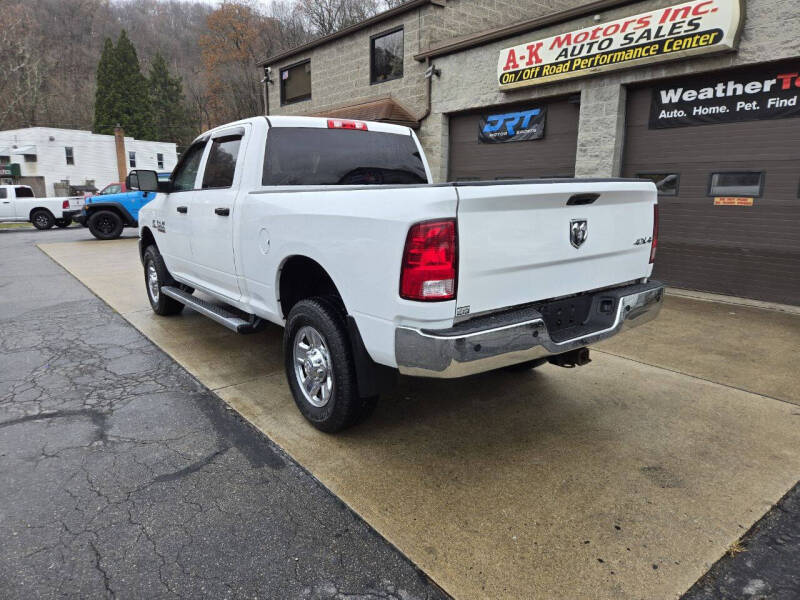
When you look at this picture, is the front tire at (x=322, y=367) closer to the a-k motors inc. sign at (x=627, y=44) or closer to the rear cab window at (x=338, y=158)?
the rear cab window at (x=338, y=158)

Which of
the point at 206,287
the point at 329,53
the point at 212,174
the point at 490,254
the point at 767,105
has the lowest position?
the point at 206,287

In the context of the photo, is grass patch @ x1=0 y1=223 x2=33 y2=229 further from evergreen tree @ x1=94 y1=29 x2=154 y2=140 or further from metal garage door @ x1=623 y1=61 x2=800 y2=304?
evergreen tree @ x1=94 y1=29 x2=154 y2=140

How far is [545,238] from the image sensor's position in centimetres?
285

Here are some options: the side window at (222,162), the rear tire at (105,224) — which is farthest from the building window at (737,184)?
the rear tire at (105,224)

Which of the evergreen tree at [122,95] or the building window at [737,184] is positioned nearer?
the building window at [737,184]

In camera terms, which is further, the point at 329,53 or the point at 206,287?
the point at 329,53

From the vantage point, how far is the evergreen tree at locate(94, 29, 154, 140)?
2185 inches

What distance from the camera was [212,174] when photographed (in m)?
4.61

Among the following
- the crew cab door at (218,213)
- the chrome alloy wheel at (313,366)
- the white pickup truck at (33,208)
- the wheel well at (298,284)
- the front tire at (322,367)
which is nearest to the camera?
the front tire at (322,367)

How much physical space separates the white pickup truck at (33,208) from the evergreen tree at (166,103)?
44194mm

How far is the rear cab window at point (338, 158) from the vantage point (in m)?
4.03

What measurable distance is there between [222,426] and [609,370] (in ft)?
10.4

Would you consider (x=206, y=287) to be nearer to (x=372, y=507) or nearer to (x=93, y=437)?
(x=93, y=437)

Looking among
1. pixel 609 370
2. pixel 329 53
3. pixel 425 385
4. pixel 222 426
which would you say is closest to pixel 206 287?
pixel 222 426
